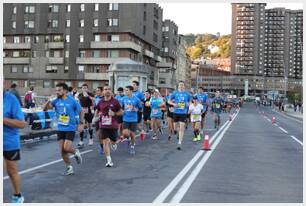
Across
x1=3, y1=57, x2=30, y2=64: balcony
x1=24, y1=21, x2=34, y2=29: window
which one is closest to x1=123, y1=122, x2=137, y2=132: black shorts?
x1=3, y1=57, x2=30, y2=64: balcony

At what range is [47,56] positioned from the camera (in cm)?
8394

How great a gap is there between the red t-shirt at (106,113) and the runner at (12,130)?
14.8 feet

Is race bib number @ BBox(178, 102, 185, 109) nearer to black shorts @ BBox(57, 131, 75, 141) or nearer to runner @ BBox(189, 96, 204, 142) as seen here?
runner @ BBox(189, 96, 204, 142)

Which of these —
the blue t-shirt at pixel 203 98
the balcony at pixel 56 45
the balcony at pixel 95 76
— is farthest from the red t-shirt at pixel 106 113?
the balcony at pixel 56 45

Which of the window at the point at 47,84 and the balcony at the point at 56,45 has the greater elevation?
the balcony at the point at 56,45

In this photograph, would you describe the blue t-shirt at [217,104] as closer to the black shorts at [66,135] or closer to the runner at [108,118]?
the runner at [108,118]

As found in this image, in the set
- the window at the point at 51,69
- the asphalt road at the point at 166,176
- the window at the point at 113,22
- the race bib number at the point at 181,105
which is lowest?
the asphalt road at the point at 166,176

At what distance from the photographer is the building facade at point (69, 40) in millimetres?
79938

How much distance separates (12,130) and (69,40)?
253ft

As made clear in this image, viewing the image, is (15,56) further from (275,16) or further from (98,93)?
(275,16)

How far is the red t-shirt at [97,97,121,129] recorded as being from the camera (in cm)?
1117

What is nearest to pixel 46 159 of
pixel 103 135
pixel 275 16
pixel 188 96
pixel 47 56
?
pixel 103 135

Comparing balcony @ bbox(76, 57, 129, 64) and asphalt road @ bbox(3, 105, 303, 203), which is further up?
balcony @ bbox(76, 57, 129, 64)

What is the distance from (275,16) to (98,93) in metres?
178
